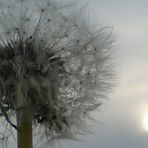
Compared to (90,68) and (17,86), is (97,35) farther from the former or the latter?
(17,86)

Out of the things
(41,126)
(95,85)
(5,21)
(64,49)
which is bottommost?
(41,126)

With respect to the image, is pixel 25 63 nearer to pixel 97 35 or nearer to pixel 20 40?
pixel 20 40

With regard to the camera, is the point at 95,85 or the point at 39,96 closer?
the point at 39,96

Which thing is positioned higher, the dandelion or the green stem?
the dandelion

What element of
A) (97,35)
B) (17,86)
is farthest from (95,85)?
(17,86)

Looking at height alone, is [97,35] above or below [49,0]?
below

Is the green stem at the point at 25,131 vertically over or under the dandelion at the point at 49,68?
under

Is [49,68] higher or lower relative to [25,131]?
higher
